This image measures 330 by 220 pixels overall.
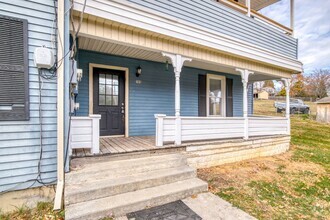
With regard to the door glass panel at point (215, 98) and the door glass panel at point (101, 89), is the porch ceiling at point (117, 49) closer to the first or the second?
the door glass panel at point (101, 89)

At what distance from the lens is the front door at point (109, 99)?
522 centimetres

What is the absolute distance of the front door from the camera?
522cm

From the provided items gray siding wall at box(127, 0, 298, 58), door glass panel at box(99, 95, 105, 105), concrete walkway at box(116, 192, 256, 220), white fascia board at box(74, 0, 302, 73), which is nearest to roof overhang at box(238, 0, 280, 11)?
gray siding wall at box(127, 0, 298, 58)

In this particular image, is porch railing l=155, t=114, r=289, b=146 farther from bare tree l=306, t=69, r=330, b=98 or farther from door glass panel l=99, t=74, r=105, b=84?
bare tree l=306, t=69, r=330, b=98

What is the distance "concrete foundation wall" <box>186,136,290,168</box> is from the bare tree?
115 feet

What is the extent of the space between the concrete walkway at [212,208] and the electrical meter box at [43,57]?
8.14ft

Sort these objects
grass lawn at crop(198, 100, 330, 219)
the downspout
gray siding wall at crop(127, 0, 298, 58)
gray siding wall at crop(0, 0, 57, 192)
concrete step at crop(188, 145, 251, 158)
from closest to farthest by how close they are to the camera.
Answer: gray siding wall at crop(0, 0, 57, 192)
the downspout
grass lawn at crop(198, 100, 330, 219)
concrete step at crop(188, 145, 251, 158)
gray siding wall at crop(127, 0, 298, 58)

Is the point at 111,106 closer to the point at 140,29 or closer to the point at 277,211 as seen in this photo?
the point at 140,29

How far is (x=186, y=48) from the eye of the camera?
15.1 feet

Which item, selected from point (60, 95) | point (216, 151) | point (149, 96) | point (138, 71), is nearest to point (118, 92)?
point (138, 71)

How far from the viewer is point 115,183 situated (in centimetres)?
293

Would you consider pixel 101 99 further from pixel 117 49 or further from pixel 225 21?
pixel 225 21

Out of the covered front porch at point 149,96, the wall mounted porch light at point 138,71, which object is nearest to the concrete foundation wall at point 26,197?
the covered front porch at point 149,96

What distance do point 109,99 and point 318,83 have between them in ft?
136
